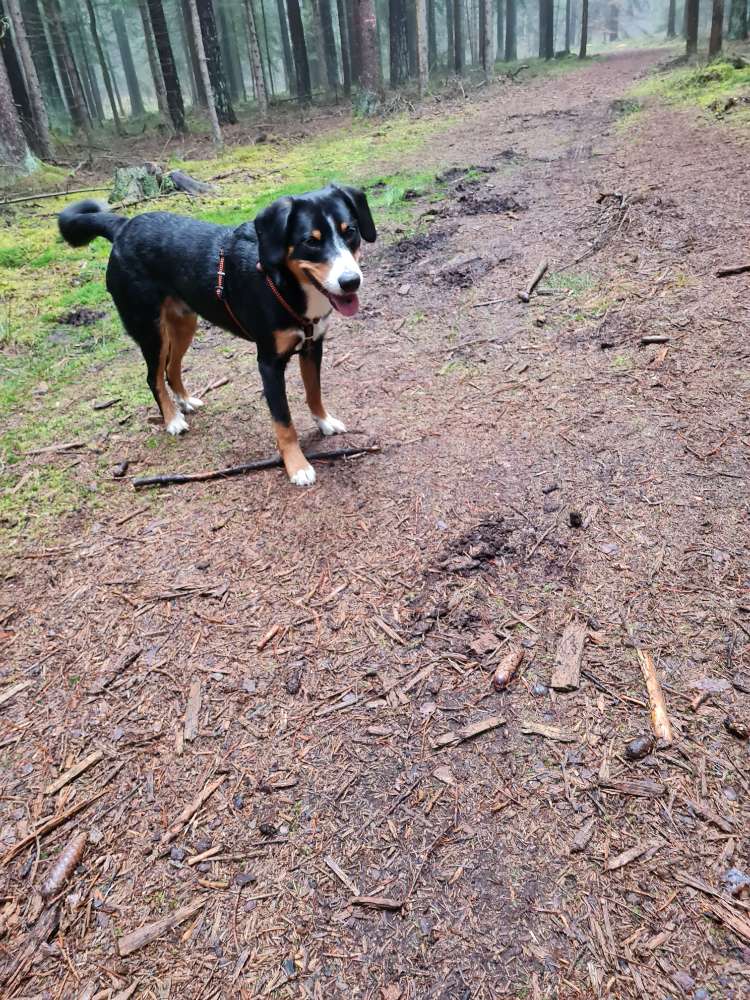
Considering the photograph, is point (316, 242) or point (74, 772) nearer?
point (74, 772)

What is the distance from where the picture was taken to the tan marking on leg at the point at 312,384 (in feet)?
14.1

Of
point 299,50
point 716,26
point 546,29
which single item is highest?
point 546,29

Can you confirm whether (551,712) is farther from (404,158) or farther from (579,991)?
(404,158)

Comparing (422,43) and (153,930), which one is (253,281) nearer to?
(153,930)

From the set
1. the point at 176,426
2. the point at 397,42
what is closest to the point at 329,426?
the point at 176,426

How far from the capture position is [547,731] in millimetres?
2414

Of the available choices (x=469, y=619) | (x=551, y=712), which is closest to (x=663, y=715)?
(x=551, y=712)

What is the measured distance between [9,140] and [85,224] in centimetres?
1042

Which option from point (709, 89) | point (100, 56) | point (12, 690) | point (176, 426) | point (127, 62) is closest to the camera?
point (12, 690)

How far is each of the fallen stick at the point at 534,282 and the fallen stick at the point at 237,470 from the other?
8.89 ft

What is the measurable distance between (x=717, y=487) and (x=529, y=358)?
2.18 m

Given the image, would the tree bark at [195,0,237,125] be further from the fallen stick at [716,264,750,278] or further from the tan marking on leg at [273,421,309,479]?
the tan marking on leg at [273,421,309,479]

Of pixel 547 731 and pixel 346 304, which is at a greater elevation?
pixel 346 304

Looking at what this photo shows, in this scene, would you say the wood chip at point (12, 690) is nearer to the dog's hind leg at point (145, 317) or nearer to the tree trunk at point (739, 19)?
the dog's hind leg at point (145, 317)
